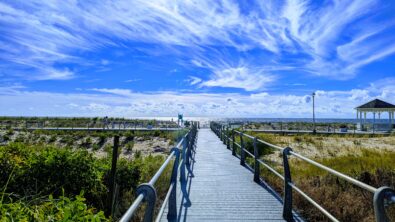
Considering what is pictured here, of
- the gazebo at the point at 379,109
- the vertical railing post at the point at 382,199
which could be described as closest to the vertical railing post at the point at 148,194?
the vertical railing post at the point at 382,199

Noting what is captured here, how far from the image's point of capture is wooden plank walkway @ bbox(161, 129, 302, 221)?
226 inches

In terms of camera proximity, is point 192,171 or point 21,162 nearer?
point 21,162

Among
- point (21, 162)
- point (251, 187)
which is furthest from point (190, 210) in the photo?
point (21, 162)

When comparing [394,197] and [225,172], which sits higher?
[394,197]

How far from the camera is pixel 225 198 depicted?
6.91m

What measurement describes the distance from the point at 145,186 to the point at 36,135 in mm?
39808

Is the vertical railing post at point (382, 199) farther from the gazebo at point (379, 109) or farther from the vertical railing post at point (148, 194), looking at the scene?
the gazebo at point (379, 109)

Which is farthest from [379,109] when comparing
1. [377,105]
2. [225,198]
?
[225,198]

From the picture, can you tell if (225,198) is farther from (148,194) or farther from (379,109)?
(379,109)

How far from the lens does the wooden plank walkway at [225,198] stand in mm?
5750

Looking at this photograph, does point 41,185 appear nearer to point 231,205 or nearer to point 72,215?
point 231,205

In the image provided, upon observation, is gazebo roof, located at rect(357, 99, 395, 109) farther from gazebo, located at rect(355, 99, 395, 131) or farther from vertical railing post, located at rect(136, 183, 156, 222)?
vertical railing post, located at rect(136, 183, 156, 222)

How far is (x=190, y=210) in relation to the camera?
20.0 ft

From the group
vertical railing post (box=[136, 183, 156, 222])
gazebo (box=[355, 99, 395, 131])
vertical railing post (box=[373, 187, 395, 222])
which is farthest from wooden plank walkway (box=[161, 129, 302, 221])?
gazebo (box=[355, 99, 395, 131])
